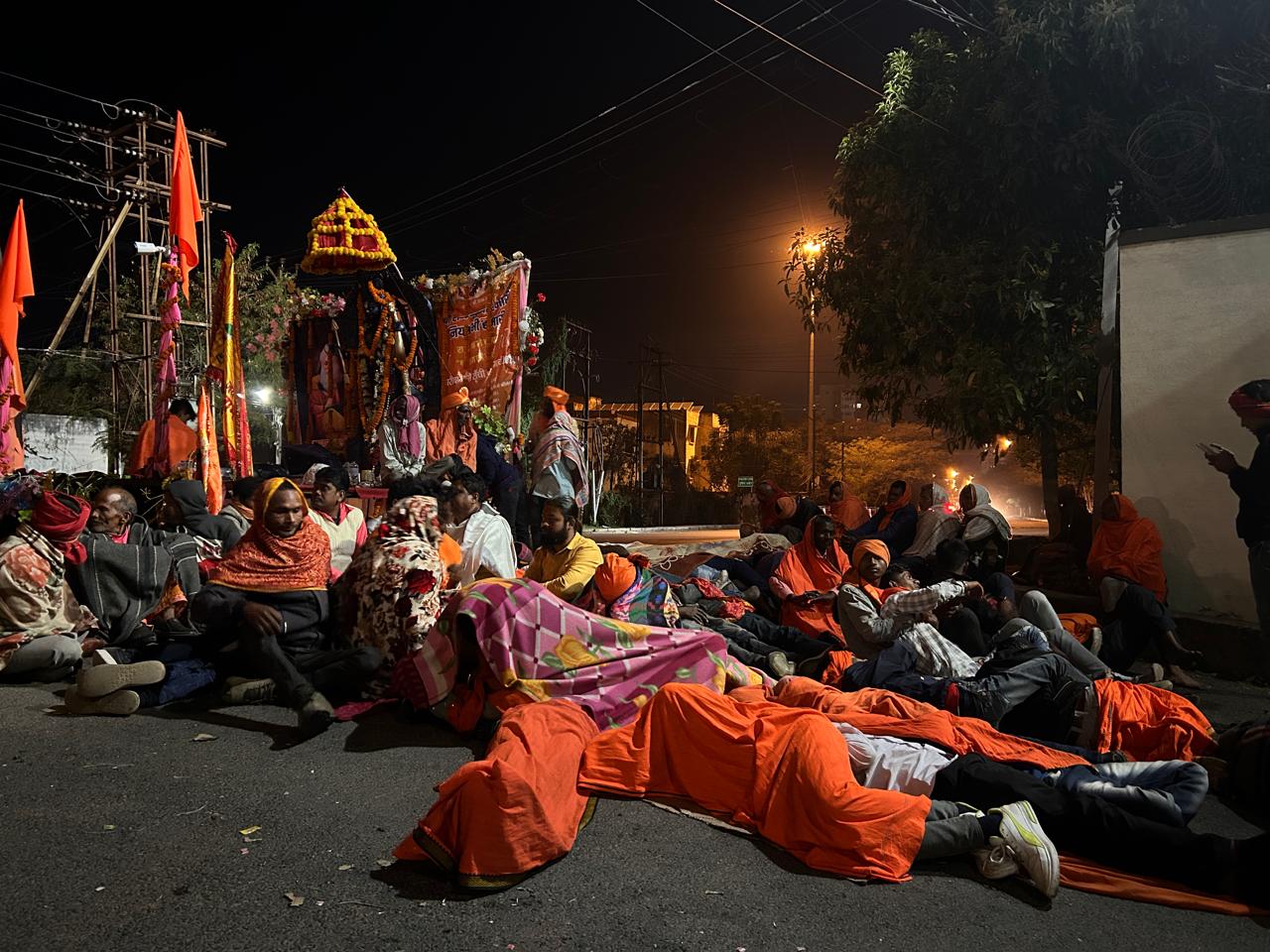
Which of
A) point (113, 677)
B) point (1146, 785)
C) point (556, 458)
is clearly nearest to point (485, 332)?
point (556, 458)

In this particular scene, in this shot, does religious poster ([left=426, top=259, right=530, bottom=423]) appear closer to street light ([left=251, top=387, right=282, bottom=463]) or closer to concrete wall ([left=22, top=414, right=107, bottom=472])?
concrete wall ([left=22, top=414, right=107, bottom=472])

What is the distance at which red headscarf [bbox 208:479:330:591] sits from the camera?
14.7 ft

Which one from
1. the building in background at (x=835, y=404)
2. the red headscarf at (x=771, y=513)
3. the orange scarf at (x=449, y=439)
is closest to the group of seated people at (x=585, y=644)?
the orange scarf at (x=449, y=439)

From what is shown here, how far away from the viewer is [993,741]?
3559 mm

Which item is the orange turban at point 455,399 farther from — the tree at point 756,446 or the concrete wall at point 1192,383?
the tree at point 756,446

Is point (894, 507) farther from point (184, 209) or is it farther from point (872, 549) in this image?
point (184, 209)

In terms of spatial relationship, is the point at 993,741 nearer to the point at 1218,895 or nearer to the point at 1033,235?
the point at 1218,895

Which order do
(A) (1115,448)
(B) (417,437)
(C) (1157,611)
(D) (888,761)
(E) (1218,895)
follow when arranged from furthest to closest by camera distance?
1. (A) (1115,448)
2. (B) (417,437)
3. (C) (1157,611)
4. (D) (888,761)
5. (E) (1218,895)

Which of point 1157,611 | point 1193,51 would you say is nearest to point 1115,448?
point 1193,51

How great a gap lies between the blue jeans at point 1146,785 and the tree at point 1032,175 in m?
7.72

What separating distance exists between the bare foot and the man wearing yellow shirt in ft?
12.6

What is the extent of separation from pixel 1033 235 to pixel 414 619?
29.8ft

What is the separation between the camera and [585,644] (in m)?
3.99

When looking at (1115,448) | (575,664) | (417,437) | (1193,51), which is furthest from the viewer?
(1115,448)
